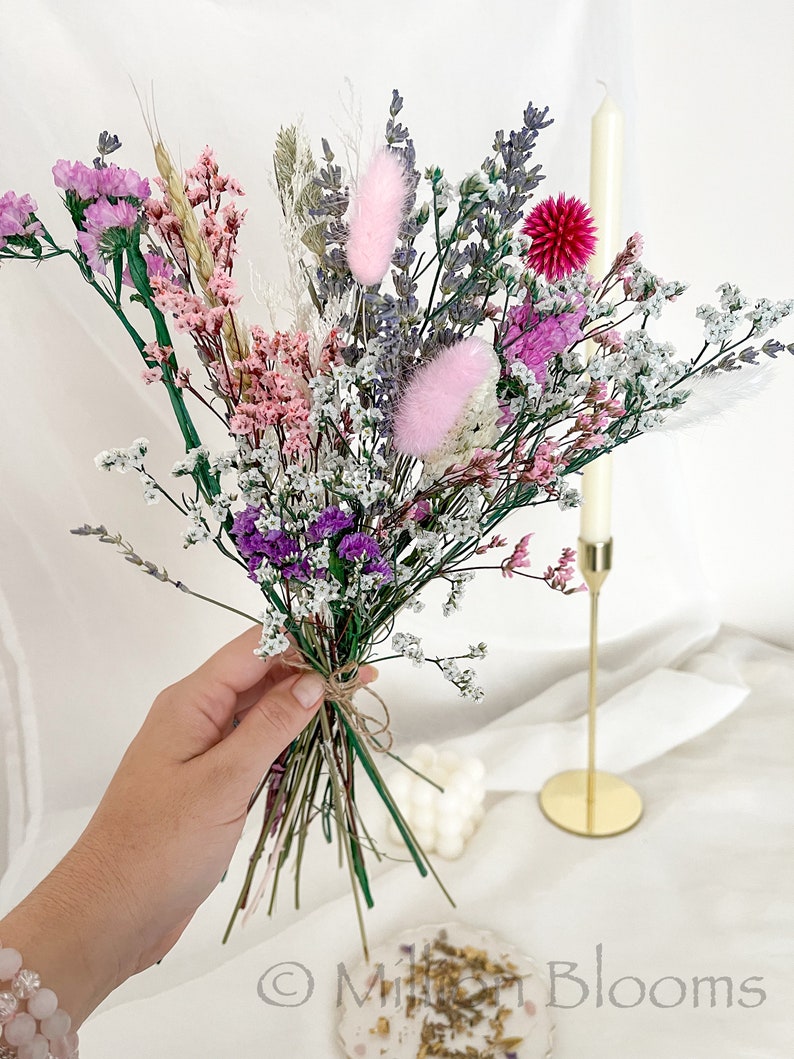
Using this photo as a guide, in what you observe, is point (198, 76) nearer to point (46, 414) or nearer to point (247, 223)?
point (247, 223)

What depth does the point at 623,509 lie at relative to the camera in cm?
138

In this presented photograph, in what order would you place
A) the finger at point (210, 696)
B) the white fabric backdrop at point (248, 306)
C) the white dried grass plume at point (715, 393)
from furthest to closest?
the white fabric backdrop at point (248, 306), the finger at point (210, 696), the white dried grass plume at point (715, 393)

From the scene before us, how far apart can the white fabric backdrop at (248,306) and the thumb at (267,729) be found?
19.3 inches

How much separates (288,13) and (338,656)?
776 millimetres

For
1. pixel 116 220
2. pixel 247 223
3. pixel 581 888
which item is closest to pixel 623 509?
pixel 581 888

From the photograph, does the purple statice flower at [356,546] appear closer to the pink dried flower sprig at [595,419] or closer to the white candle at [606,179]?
the pink dried flower sprig at [595,419]

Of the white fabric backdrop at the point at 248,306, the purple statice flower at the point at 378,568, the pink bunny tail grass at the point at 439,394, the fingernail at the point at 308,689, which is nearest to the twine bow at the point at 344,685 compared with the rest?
the fingernail at the point at 308,689

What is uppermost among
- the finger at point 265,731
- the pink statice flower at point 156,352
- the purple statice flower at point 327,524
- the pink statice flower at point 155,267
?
the pink statice flower at point 155,267

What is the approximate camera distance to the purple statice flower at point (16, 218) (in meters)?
0.56

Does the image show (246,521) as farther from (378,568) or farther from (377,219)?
(377,219)

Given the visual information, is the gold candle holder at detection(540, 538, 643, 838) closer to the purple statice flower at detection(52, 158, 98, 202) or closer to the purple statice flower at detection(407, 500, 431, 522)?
the purple statice flower at detection(407, 500, 431, 522)

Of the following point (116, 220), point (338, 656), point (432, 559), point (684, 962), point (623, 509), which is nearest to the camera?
point (116, 220)

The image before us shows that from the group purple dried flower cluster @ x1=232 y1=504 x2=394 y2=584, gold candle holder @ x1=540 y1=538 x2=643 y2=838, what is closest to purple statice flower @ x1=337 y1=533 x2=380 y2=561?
purple dried flower cluster @ x1=232 y1=504 x2=394 y2=584

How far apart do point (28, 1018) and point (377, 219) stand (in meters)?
0.56
